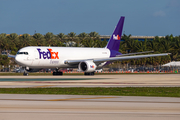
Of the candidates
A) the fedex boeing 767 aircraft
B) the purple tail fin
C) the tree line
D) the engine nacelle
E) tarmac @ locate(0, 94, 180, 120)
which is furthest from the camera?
the tree line

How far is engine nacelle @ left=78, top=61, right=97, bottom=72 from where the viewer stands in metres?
53.8

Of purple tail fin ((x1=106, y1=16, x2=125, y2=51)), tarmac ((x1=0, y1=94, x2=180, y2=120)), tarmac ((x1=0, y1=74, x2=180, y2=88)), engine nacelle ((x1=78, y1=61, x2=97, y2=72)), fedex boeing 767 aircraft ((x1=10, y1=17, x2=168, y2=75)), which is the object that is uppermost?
purple tail fin ((x1=106, y1=16, x2=125, y2=51))

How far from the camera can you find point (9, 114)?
1211 cm

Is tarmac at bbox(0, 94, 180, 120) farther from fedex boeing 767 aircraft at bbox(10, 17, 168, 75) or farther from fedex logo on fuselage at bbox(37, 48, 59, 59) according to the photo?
fedex logo on fuselage at bbox(37, 48, 59, 59)

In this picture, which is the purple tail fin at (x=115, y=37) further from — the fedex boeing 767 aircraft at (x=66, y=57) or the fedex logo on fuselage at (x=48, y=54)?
the fedex logo on fuselage at (x=48, y=54)

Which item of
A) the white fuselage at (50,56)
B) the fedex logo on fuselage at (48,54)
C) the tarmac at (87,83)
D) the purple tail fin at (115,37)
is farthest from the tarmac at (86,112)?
the purple tail fin at (115,37)

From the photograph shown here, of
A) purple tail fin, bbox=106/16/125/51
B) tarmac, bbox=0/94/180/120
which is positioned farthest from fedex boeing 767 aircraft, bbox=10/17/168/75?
tarmac, bbox=0/94/180/120

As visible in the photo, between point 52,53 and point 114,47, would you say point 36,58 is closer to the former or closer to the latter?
point 52,53

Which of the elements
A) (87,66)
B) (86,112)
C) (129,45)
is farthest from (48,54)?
(129,45)

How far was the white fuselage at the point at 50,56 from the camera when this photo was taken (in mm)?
52062

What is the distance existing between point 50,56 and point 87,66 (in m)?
6.09

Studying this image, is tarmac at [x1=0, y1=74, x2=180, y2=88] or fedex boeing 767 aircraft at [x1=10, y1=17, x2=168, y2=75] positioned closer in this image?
tarmac at [x1=0, y1=74, x2=180, y2=88]

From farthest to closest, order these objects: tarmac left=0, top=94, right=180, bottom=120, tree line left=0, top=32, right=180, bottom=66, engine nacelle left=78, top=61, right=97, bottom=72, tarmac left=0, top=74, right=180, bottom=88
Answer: tree line left=0, top=32, right=180, bottom=66 → engine nacelle left=78, top=61, right=97, bottom=72 → tarmac left=0, top=74, right=180, bottom=88 → tarmac left=0, top=94, right=180, bottom=120

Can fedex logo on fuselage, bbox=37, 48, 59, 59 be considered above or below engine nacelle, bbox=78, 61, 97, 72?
above
